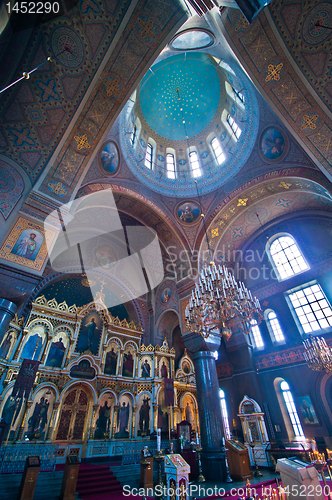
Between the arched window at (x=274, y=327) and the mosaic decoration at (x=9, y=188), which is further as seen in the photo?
the arched window at (x=274, y=327)

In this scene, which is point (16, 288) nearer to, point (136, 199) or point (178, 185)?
point (136, 199)

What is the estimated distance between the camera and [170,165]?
12961 mm

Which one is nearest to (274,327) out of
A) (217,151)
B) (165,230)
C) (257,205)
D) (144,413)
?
(257,205)

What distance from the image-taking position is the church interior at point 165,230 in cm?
608

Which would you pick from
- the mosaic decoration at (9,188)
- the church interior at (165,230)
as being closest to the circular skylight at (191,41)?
the church interior at (165,230)

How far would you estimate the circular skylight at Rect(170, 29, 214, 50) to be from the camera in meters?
9.72

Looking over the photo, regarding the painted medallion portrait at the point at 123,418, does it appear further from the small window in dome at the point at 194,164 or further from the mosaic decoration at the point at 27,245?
the small window in dome at the point at 194,164

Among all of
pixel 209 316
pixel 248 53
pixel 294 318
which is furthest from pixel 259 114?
pixel 294 318

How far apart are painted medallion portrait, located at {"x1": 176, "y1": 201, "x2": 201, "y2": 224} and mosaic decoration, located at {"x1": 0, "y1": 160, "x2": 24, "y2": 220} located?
6794 millimetres

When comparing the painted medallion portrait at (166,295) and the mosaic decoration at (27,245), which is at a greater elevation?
the painted medallion portrait at (166,295)

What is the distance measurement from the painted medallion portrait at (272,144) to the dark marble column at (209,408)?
751 cm

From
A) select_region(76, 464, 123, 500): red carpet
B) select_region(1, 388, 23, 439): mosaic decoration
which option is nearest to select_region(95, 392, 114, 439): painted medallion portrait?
select_region(76, 464, 123, 500): red carpet

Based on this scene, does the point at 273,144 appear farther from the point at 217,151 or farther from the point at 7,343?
the point at 7,343

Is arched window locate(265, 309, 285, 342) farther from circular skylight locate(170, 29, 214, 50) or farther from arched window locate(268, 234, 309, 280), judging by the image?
circular skylight locate(170, 29, 214, 50)
